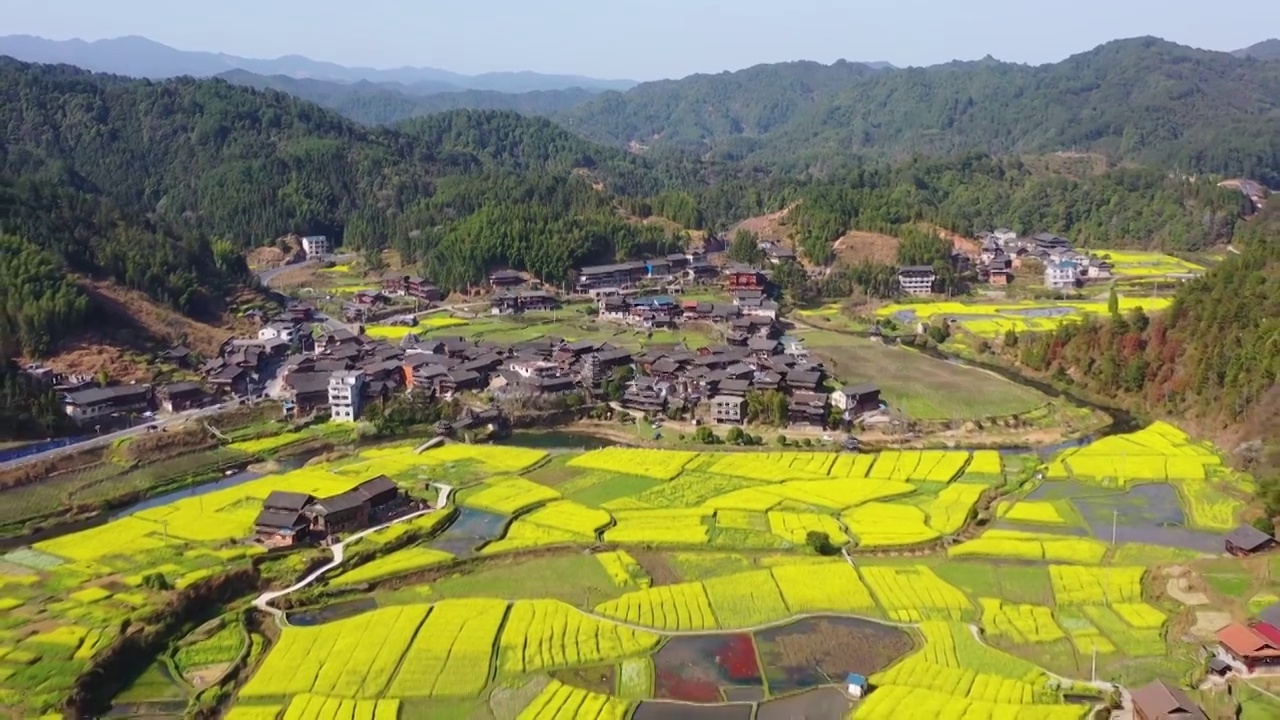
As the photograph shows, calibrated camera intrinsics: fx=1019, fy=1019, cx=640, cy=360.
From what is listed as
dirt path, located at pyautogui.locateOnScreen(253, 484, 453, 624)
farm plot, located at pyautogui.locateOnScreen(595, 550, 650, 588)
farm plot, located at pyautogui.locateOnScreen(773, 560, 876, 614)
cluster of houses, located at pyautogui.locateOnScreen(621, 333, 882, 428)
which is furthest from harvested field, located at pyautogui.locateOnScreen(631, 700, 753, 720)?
cluster of houses, located at pyautogui.locateOnScreen(621, 333, 882, 428)

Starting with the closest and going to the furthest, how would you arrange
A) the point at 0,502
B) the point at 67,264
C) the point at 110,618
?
the point at 110,618
the point at 0,502
the point at 67,264

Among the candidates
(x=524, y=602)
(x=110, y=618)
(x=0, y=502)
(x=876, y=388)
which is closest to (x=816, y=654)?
(x=524, y=602)

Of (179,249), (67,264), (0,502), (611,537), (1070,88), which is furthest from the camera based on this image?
(1070,88)

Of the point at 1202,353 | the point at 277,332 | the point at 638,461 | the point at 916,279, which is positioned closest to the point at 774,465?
the point at 638,461

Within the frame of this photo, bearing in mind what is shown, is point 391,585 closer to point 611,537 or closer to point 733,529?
point 611,537

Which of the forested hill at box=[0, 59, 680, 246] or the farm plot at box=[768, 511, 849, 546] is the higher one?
the forested hill at box=[0, 59, 680, 246]

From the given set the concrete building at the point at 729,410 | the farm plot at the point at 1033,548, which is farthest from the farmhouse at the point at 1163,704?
the concrete building at the point at 729,410

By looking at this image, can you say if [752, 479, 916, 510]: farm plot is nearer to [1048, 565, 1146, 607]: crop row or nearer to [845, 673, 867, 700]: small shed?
[1048, 565, 1146, 607]: crop row

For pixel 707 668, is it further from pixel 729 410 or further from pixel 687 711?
pixel 729 410
